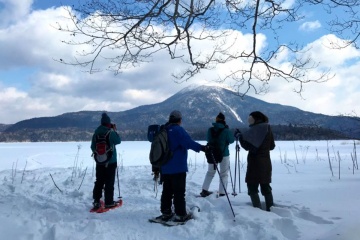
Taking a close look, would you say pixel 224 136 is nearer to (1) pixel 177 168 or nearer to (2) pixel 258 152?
(2) pixel 258 152

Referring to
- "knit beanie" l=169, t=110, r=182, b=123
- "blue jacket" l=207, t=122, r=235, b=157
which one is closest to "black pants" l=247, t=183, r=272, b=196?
"blue jacket" l=207, t=122, r=235, b=157

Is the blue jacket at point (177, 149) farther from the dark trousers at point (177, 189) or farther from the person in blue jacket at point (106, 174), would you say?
the person in blue jacket at point (106, 174)

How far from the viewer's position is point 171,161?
4.71m

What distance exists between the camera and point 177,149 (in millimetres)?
4730

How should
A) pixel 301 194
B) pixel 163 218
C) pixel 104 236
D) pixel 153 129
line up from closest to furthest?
pixel 104 236 < pixel 163 218 < pixel 301 194 < pixel 153 129

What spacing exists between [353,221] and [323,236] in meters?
0.61

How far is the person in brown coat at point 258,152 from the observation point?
5.00 m

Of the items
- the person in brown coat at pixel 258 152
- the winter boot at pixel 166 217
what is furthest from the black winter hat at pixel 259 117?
the winter boot at pixel 166 217

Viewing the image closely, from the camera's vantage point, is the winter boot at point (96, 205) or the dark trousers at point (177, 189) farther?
the winter boot at point (96, 205)

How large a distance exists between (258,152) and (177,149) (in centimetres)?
124

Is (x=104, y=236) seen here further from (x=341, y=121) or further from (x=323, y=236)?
(x=341, y=121)

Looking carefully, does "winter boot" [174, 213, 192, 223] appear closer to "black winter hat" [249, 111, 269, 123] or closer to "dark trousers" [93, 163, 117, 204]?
"dark trousers" [93, 163, 117, 204]

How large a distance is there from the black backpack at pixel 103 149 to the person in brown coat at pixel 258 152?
7.19ft

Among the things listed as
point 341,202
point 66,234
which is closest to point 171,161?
point 66,234
